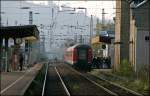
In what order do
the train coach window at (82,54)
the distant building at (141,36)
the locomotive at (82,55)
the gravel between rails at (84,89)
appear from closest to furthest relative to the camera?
the gravel between rails at (84,89) < the distant building at (141,36) < the locomotive at (82,55) < the train coach window at (82,54)

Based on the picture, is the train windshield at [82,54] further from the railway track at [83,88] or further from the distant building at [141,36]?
the railway track at [83,88]

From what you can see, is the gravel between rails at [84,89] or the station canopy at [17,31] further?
the station canopy at [17,31]

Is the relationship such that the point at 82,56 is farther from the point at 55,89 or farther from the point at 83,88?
the point at 55,89

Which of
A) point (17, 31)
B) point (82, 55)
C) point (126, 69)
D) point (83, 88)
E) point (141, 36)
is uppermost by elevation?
point (17, 31)

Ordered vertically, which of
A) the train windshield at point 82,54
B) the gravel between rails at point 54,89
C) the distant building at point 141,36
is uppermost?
the distant building at point 141,36

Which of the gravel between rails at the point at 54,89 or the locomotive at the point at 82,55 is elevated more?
the locomotive at the point at 82,55

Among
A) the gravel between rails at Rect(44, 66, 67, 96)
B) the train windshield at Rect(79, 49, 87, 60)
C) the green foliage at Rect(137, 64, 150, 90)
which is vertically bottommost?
the gravel between rails at Rect(44, 66, 67, 96)

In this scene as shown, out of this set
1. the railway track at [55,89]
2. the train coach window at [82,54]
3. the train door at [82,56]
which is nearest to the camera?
the railway track at [55,89]

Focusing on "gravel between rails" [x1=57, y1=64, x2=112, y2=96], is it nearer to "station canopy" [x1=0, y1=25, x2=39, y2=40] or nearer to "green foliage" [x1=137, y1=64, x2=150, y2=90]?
"green foliage" [x1=137, y1=64, x2=150, y2=90]

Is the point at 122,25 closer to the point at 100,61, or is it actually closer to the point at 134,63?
the point at 134,63

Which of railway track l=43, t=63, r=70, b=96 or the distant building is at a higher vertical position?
the distant building

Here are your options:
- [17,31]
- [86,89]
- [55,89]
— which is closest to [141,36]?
[17,31]

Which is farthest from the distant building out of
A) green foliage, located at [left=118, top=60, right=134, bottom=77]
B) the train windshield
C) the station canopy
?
the train windshield

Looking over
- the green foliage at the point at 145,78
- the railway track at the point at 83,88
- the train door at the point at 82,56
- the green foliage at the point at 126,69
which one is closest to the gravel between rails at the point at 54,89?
the railway track at the point at 83,88
